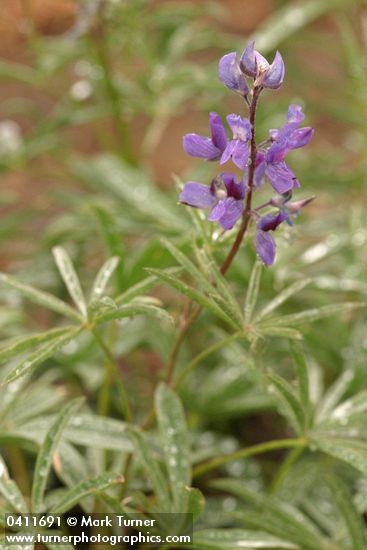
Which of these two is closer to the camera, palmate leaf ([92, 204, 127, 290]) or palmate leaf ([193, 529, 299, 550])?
palmate leaf ([193, 529, 299, 550])

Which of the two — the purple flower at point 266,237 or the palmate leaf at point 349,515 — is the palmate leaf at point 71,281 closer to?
the purple flower at point 266,237

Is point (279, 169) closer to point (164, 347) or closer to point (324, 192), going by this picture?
point (164, 347)

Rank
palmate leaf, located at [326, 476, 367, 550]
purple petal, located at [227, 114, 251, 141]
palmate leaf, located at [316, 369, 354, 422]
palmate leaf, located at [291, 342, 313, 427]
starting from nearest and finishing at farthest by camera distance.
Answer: purple petal, located at [227, 114, 251, 141] → palmate leaf, located at [291, 342, 313, 427] → palmate leaf, located at [326, 476, 367, 550] → palmate leaf, located at [316, 369, 354, 422]

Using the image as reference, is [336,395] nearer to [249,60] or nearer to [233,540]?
[233,540]

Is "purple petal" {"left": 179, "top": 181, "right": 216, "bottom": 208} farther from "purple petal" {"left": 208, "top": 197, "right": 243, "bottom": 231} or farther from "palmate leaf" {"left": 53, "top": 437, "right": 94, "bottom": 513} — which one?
"palmate leaf" {"left": 53, "top": 437, "right": 94, "bottom": 513}

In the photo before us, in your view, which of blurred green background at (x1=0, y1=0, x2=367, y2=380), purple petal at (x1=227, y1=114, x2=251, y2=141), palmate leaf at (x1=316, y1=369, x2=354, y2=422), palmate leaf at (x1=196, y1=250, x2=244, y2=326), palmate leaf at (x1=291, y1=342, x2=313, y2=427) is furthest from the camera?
blurred green background at (x1=0, y1=0, x2=367, y2=380)

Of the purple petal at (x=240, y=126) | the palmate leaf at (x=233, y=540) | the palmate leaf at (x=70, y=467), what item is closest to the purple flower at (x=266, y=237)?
the purple petal at (x=240, y=126)

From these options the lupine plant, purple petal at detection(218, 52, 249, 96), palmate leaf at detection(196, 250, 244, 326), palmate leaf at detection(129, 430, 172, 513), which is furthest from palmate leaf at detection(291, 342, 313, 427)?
purple petal at detection(218, 52, 249, 96)
